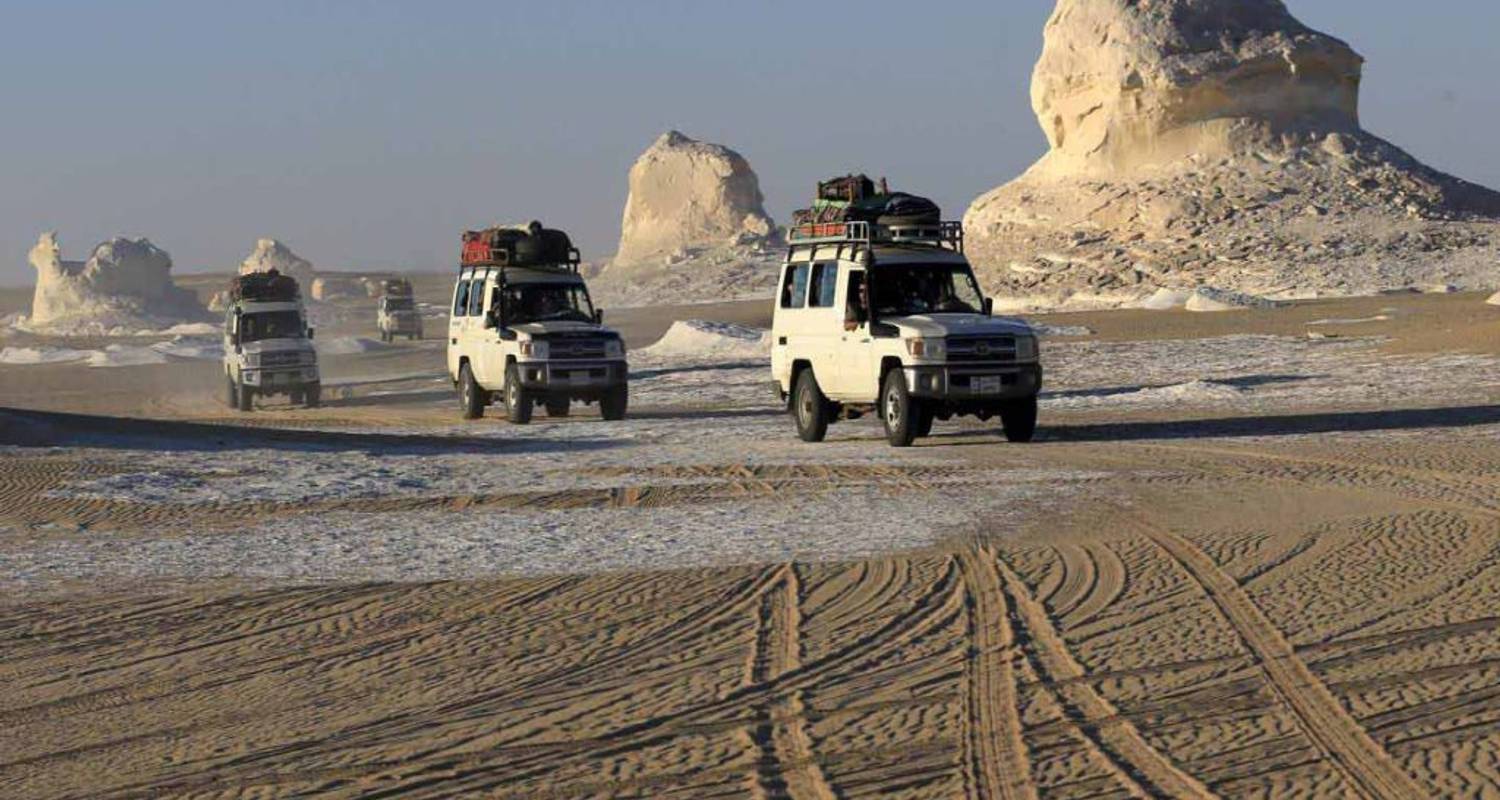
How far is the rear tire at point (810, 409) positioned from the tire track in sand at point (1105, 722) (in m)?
11.7

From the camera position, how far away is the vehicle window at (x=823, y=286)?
2297cm

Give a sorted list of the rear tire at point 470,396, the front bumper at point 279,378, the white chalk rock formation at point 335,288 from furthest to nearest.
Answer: the white chalk rock formation at point 335,288 → the front bumper at point 279,378 → the rear tire at point 470,396

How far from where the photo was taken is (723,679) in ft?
31.6

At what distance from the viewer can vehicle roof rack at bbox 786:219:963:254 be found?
22688 mm

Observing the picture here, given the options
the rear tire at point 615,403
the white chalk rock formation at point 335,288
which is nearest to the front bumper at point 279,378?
the rear tire at point 615,403

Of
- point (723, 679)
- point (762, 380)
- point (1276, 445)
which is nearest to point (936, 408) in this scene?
point (1276, 445)

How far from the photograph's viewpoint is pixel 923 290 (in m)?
22.7

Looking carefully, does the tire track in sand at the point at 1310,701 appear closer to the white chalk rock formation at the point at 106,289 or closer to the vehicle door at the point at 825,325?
the vehicle door at the point at 825,325

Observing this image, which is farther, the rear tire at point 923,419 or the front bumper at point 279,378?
the front bumper at point 279,378

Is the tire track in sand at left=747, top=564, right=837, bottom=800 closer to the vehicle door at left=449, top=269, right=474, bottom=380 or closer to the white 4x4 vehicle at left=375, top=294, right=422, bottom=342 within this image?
the vehicle door at left=449, top=269, right=474, bottom=380

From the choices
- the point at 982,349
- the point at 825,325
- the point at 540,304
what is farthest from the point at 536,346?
the point at 982,349

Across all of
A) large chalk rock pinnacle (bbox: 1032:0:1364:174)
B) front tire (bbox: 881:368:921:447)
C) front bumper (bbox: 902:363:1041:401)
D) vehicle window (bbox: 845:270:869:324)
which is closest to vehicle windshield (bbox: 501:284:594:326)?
vehicle window (bbox: 845:270:869:324)

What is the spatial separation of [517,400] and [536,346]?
0.75m

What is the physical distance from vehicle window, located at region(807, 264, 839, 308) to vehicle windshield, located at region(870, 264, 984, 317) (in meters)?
0.61
